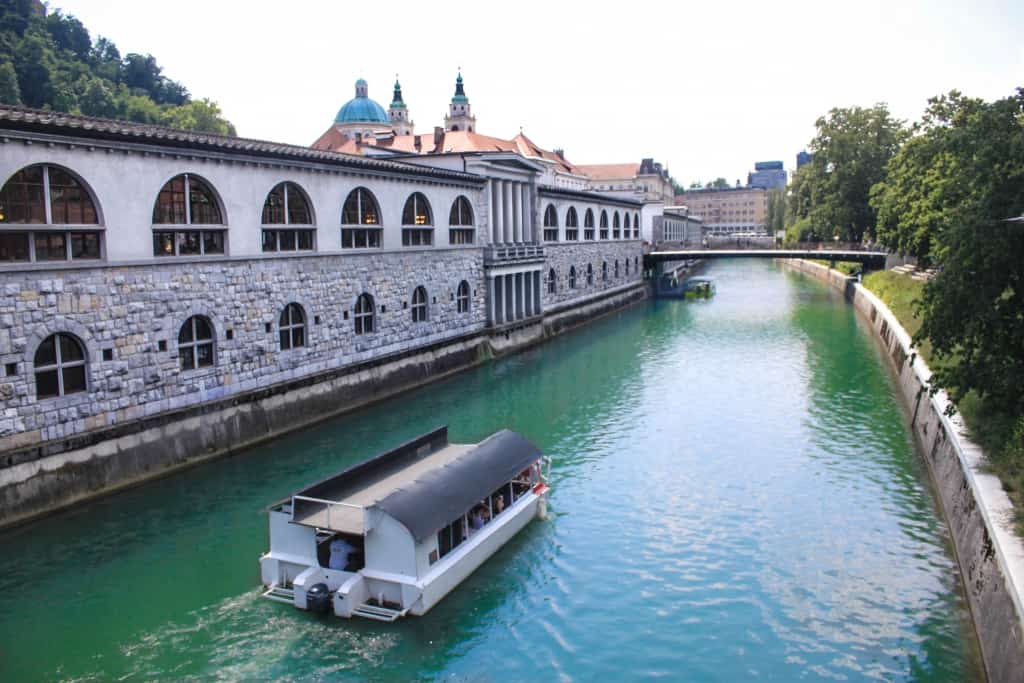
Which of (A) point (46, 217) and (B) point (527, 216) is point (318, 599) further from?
(B) point (527, 216)

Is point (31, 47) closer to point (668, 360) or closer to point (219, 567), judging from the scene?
point (668, 360)

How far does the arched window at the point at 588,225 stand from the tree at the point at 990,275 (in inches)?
1732

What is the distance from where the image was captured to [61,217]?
20.7 meters

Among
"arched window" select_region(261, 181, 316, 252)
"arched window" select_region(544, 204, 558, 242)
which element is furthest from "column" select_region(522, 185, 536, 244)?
"arched window" select_region(261, 181, 316, 252)

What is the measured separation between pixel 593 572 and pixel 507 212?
3177cm

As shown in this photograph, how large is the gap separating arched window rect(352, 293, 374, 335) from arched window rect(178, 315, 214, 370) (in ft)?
24.1

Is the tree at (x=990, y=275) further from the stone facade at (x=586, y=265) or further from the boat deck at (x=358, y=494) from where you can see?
the stone facade at (x=586, y=265)

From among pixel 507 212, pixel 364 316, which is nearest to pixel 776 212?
pixel 507 212

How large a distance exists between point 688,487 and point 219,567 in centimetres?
1192

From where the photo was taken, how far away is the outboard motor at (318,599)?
14.6 metres

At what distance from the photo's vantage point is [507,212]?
4659 cm

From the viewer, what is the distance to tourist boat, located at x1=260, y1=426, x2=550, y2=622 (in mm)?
14758

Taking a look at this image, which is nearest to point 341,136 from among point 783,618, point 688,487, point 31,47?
point 31,47

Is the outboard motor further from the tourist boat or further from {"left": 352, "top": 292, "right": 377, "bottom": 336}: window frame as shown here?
{"left": 352, "top": 292, "right": 377, "bottom": 336}: window frame
